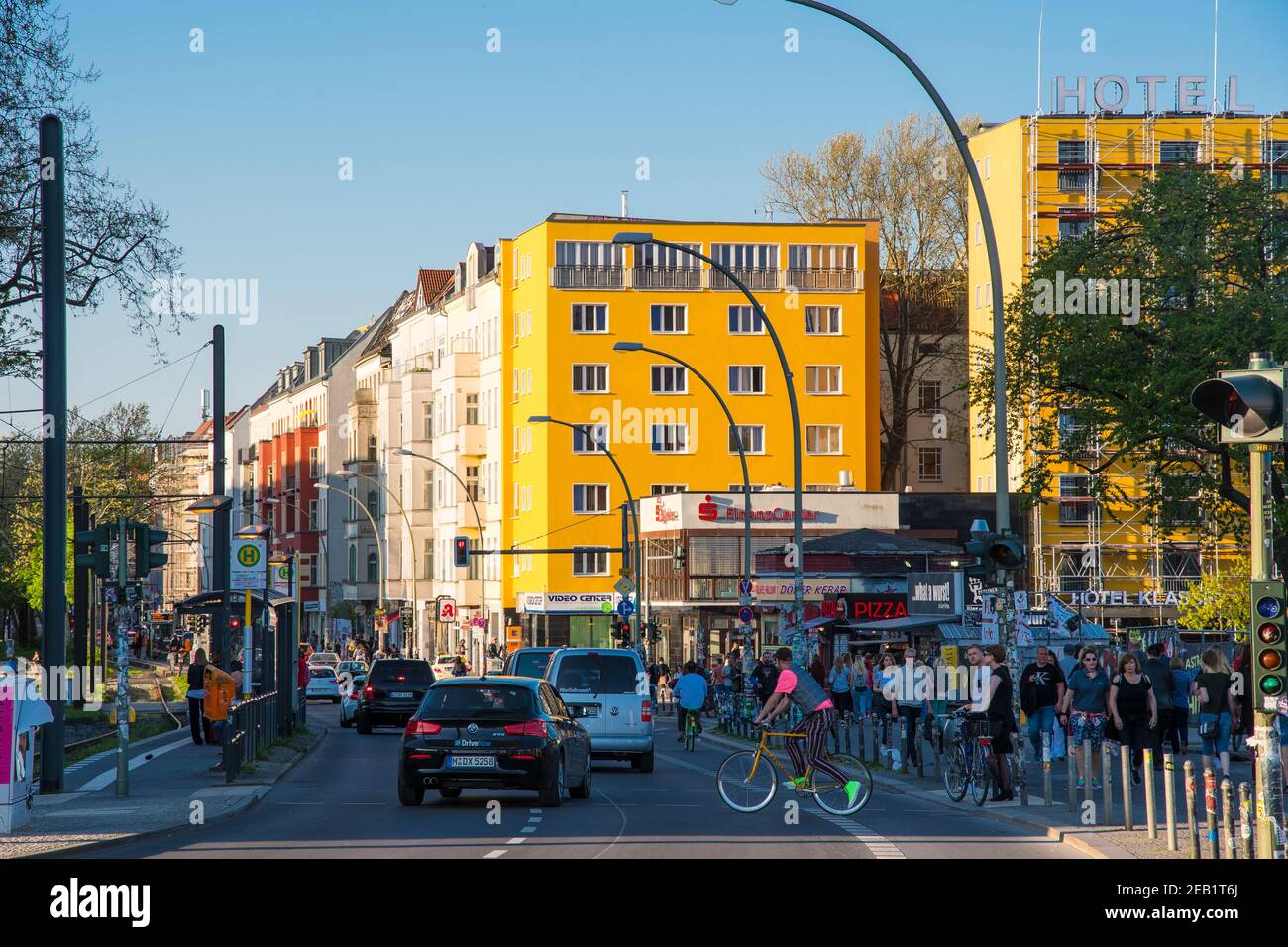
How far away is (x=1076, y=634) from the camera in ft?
137

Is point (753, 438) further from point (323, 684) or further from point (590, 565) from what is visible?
point (323, 684)

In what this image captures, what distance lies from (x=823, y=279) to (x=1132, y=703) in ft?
210

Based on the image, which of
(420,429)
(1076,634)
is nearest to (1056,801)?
(1076,634)

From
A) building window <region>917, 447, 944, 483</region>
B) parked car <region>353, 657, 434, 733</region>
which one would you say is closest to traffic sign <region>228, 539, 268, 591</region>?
parked car <region>353, 657, 434, 733</region>

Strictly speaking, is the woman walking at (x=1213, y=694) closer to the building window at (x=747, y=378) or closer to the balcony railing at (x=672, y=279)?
the building window at (x=747, y=378)

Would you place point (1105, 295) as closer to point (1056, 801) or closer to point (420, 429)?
point (1056, 801)

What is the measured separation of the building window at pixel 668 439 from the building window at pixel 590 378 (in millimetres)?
3020

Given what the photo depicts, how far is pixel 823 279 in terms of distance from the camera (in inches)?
3386

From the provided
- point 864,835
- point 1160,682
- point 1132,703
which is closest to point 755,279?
point 1160,682

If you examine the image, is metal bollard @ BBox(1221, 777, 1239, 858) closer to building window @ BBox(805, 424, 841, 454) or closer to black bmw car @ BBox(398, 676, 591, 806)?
black bmw car @ BBox(398, 676, 591, 806)

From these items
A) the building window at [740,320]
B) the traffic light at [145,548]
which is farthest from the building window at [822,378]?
the traffic light at [145,548]

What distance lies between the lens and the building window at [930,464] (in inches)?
3669

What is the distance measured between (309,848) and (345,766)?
13.7 metres
